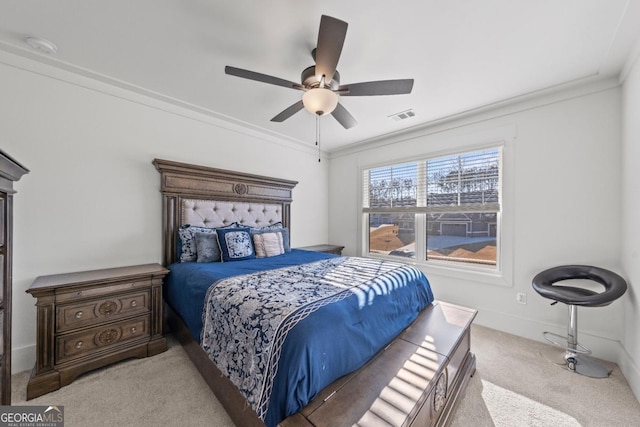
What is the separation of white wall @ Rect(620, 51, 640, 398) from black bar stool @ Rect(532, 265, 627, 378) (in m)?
0.13

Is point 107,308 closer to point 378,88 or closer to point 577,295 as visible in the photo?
point 378,88

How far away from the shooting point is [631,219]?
2.01 metres

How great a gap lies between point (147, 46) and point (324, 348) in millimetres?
2572

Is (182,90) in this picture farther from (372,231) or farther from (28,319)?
(372,231)

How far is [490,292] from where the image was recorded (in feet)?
9.79

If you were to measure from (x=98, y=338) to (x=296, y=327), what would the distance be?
6.46ft

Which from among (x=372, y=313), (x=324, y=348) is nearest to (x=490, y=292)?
(x=372, y=313)

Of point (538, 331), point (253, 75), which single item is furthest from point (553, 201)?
point (253, 75)

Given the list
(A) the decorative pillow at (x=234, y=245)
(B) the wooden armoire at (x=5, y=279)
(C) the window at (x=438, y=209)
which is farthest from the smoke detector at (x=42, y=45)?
(C) the window at (x=438, y=209)

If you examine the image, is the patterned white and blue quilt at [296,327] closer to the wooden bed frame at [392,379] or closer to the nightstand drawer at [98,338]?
the wooden bed frame at [392,379]

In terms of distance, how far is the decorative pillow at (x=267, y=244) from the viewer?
10.2 ft

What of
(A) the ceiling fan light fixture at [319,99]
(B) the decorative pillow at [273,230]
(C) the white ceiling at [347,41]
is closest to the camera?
(C) the white ceiling at [347,41]

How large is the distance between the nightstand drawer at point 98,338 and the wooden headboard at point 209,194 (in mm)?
751

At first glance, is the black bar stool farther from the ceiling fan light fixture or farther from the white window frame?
the ceiling fan light fixture
